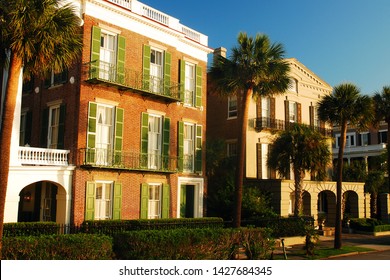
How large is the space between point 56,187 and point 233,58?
11945 millimetres

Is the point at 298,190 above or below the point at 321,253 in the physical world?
above

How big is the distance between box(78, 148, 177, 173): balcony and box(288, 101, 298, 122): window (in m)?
15.0

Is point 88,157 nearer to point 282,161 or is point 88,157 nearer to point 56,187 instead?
point 56,187

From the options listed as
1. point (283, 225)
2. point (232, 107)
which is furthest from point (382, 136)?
point (283, 225)

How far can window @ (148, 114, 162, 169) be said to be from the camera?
87.6 ft

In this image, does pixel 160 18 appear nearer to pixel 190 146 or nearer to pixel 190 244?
pixel 190 146

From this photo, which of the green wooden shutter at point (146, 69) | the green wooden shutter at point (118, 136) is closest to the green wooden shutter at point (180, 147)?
the green wooden shutter at point (146, 69)

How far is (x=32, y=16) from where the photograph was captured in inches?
580

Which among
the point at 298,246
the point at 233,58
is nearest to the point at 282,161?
the point at 298,246

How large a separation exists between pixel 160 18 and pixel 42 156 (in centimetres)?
1149

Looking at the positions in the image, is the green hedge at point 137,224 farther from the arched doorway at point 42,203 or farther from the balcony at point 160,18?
the balcony at point 160,18

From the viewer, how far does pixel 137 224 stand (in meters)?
23.5

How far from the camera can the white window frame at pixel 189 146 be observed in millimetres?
29094

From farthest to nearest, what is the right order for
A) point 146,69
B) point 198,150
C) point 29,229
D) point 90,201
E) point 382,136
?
1. point 382,136
2. point 198,150
3. point 146,69
4. point 90,201
5. point 29,229
